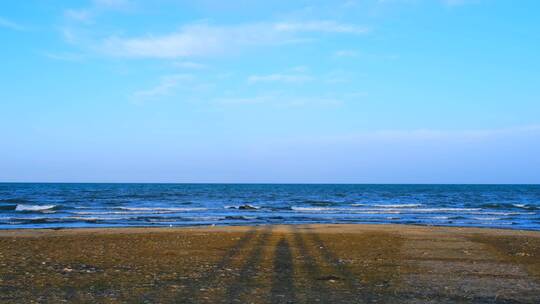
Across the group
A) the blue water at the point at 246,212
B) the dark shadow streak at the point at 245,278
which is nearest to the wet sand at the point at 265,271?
the dark shadow streak at the point at 245,278

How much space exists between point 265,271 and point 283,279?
103 cm

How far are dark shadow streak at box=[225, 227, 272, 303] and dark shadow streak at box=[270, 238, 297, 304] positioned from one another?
434 millimetres

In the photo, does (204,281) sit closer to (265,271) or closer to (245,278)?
(245,278)

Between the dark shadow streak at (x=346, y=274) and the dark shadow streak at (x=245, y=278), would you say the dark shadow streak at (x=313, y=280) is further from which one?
the dark shadow streak at (x=245, y=278)

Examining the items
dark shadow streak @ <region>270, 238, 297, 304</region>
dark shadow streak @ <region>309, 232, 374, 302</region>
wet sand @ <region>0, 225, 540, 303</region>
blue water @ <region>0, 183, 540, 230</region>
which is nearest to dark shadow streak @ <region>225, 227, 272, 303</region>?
wet sand @ <region>0, 225, 540, 303</region>

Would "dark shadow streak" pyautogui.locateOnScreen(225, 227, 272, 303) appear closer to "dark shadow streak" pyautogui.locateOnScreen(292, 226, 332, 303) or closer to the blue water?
"dark shadow streak" pyautogui.locateOnScreen(292, 226, 332, 303)

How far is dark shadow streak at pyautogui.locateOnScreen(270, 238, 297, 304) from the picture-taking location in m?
8.37

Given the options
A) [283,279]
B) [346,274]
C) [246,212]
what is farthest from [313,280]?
[246,212]

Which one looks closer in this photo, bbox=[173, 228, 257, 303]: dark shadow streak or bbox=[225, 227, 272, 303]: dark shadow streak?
bbox=[173, 228, 257, 303]: dark shadow streak

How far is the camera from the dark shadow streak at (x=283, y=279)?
27.5 ft

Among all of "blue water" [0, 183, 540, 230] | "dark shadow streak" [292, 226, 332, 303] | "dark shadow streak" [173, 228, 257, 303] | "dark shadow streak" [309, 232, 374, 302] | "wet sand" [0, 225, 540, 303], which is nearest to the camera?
"dark shadow streak" [173, 228, 257, 303]

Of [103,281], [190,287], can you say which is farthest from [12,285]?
[190,287]

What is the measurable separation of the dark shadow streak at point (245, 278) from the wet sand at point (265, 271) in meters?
0.02

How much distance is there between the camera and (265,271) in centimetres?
1112
